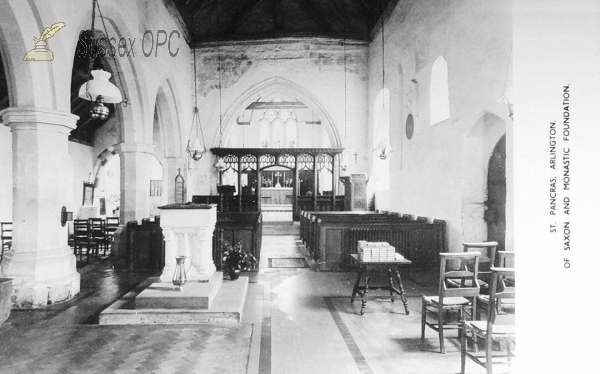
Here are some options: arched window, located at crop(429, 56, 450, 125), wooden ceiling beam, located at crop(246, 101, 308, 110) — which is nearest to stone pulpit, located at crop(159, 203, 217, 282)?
arched window, located at crop(429, 56, 450, 125)

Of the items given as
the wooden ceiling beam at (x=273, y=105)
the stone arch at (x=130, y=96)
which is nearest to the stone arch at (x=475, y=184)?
the stone arch at (x=130, y=96)

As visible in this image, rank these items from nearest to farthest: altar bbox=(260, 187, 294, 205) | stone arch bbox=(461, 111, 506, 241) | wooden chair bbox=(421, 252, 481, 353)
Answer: wooden chair bbox=(421, 252, 481, 353), stone arch bbox=(461, 111, 506, 241), altar bbox=(260, 187, 294, 205)

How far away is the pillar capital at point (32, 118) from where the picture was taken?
497cm

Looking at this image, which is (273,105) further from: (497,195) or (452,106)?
(497,195)

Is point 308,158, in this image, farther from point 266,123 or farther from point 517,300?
point 517,300

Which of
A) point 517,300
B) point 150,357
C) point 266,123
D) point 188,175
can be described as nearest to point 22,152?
point 150,357

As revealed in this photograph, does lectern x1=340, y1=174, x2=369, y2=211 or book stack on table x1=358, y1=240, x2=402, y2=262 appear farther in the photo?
lectern x1=340, y1=174, x2=369, y2=211

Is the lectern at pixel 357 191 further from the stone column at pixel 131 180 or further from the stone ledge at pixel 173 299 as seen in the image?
the stone ledge at pixel 173 299

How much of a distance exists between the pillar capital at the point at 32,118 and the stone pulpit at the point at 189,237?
1.74 meters

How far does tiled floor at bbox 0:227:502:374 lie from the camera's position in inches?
130

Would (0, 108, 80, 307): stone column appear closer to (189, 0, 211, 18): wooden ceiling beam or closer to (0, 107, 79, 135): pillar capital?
(0, 107, 79, 135): pillar capital

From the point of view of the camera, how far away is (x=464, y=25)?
720 cm

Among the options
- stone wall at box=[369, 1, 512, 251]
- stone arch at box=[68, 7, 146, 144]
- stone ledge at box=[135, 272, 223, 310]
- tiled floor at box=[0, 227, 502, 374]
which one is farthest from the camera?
stone arch at box=[68, 7, 146, 144]

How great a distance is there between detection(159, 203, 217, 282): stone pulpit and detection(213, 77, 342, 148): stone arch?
30.7 ft
